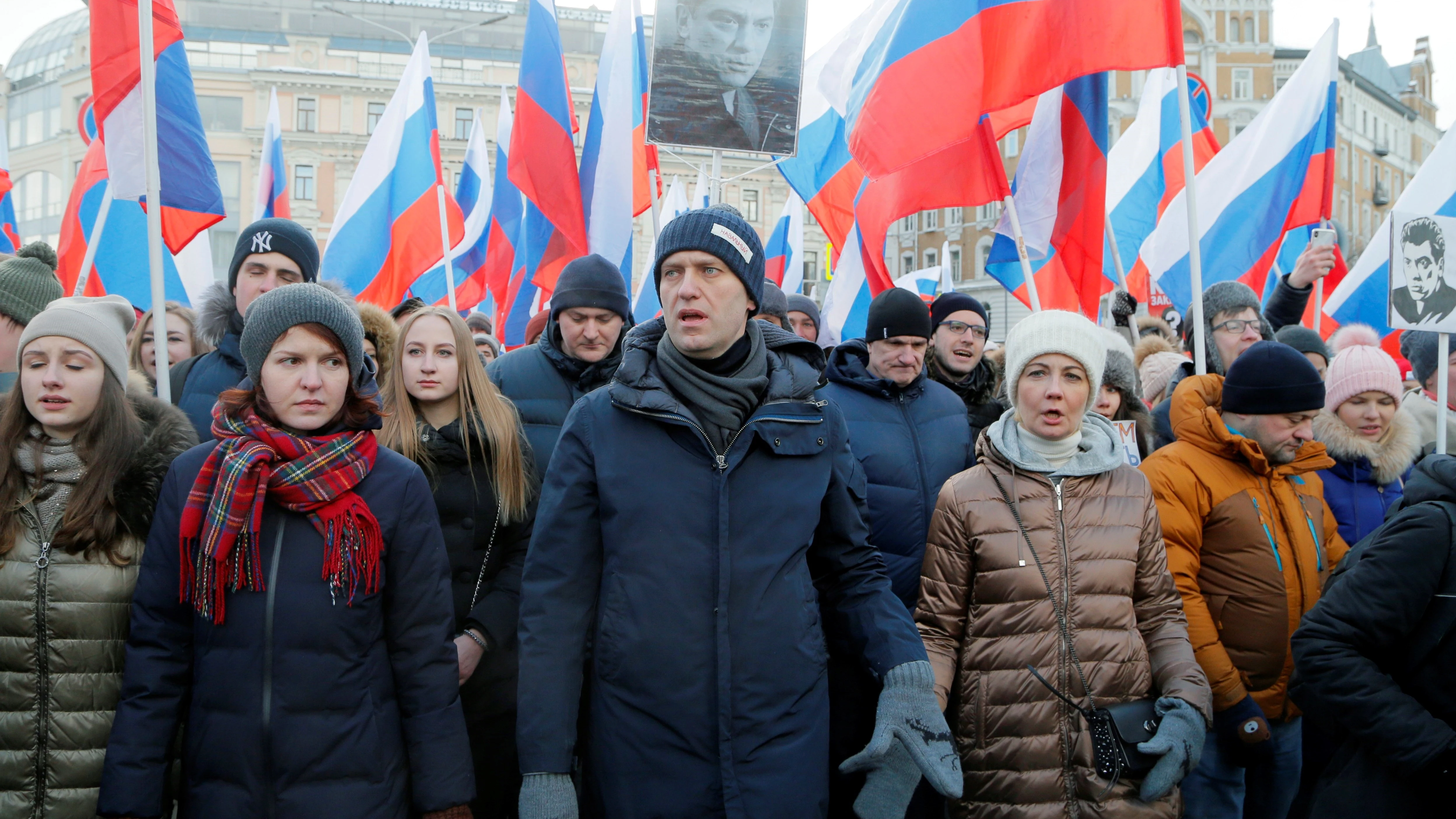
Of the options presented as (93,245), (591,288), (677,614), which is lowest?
(677,614)

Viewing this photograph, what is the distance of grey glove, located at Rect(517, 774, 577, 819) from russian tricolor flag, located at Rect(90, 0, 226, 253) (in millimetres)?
3315

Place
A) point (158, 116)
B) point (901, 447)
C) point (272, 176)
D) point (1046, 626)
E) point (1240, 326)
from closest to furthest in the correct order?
point (1046, 626) → point (901, 447) → point (158, 116) → point (1240, 326) → point (272, 176)

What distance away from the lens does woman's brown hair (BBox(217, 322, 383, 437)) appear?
2.49 metres

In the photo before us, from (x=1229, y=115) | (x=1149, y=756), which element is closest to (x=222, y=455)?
(x=1149, y=756)

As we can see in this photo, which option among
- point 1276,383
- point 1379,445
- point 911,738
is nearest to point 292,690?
point 911,738

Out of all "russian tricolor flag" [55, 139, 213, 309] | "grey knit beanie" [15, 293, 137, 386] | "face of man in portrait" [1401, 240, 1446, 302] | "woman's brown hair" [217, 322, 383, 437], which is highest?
"russian tricolor flag" [55, 139, 213, 309]

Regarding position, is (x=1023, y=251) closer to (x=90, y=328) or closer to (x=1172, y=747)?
(x=1172, y=747)

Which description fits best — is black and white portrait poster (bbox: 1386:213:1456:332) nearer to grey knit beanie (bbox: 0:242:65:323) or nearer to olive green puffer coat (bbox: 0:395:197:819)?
olive green puffer coat (bbox: 0:395:197:819)

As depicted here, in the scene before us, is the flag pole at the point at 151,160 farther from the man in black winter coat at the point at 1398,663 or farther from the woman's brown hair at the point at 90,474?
the man in black winter coat at the point at 1398,663

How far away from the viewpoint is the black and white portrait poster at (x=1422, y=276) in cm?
383

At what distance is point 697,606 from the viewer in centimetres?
222

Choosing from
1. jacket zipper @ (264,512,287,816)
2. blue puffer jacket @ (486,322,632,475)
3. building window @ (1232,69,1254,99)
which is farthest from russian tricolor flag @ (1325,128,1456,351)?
building window @ (1232,69,1254,99)

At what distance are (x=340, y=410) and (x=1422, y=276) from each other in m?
4.04

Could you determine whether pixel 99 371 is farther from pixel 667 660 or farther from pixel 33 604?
pixel 667 660
